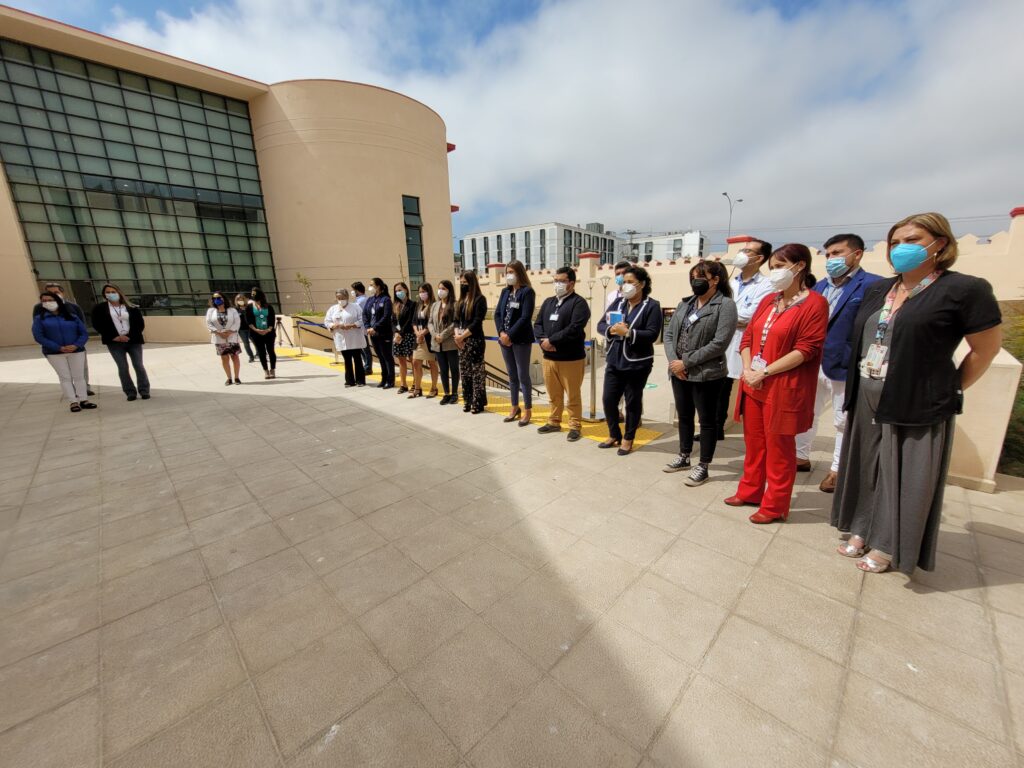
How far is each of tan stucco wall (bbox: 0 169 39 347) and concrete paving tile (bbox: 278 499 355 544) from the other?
843 inches

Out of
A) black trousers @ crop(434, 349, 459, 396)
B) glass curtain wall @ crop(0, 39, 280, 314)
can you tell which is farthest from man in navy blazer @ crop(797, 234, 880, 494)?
glass curtain wall @ crop(0, 39, 280, 314)

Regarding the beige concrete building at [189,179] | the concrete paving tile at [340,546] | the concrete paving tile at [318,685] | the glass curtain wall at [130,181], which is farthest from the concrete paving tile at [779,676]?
the glass curtain wall at [130,181]

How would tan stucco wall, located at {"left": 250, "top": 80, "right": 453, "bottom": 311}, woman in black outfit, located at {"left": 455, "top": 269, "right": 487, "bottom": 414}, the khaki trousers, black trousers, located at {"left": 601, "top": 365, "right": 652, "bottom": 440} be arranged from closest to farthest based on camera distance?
black trousers, located at {"left": 601, "top": 365, "right": 652, "bottom": 440}, the khaki trousers, woman in black outfit, located at {"left": 455, "top": 269, "right": 487, "bottom": 414}, tan stucco wall, located at {"left": 250, "top": 80, "right": 453, "bottom": 311}

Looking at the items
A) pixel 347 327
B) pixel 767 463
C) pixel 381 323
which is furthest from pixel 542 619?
pixel 347 327

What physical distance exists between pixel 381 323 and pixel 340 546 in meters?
4.26

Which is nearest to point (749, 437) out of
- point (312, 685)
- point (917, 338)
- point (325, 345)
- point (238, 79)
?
point (917, 338)

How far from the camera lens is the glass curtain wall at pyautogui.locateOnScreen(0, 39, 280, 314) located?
17.2 m

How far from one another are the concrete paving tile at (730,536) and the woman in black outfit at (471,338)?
306cm

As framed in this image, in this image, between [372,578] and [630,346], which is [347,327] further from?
[372,578]

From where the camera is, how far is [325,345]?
14.2 meters

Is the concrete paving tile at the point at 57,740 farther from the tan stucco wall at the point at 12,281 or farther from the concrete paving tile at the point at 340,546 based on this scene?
the tan stucco wall at the point at 12,281

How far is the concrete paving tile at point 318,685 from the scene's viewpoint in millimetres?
1467

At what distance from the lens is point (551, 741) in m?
1.39

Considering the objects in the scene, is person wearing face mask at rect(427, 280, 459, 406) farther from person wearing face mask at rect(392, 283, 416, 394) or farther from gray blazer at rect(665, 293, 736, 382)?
gray blazer at rect(665, 293, 736, 382)
